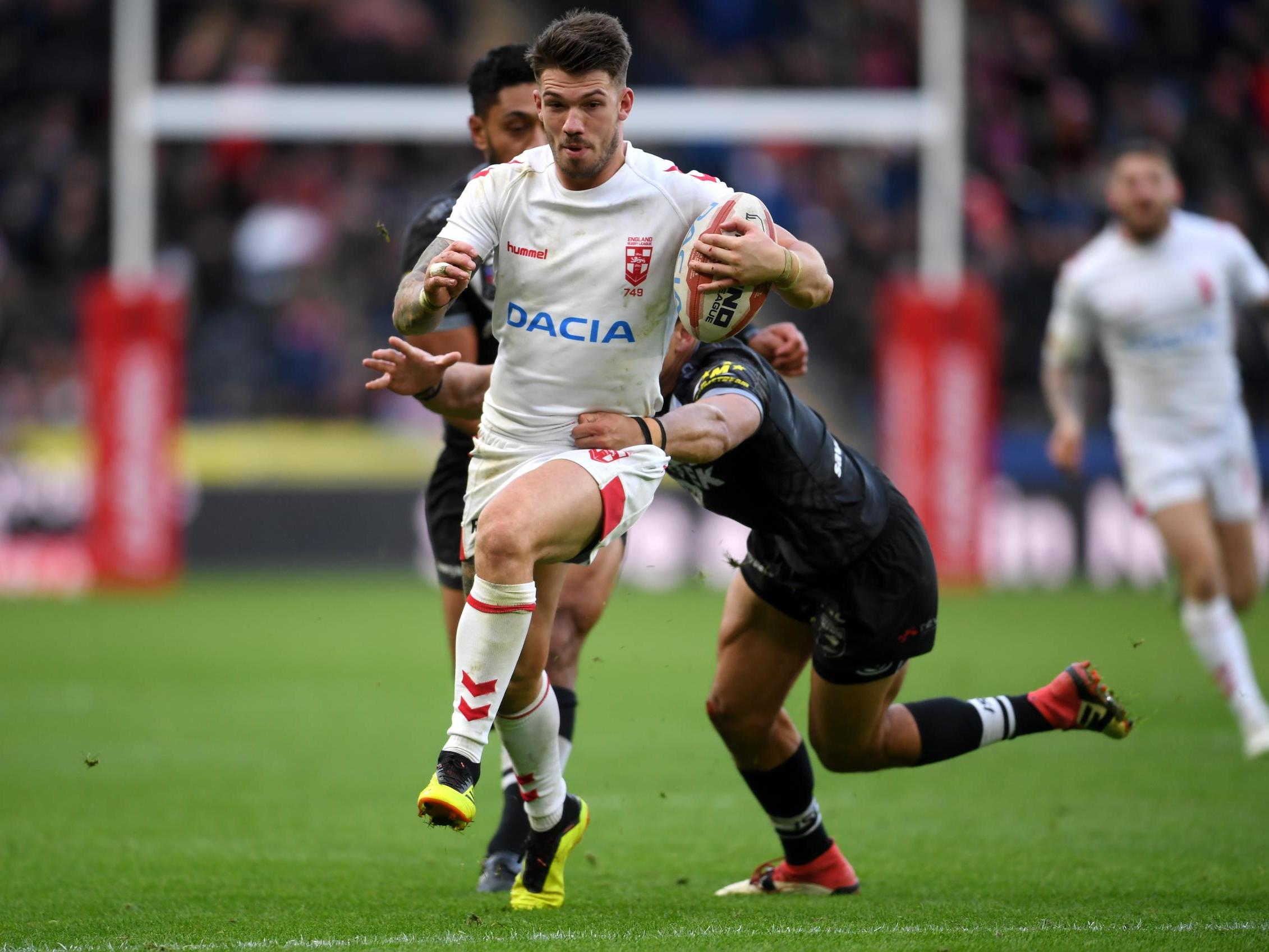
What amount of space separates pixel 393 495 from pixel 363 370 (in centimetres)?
135

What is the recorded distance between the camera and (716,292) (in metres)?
4.64

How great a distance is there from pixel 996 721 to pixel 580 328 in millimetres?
1847

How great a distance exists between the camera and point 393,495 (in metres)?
16.8

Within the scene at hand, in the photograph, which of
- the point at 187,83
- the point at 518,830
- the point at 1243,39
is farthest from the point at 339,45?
the point at 518,830

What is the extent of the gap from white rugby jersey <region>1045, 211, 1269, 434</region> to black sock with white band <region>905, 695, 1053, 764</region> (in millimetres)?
3692

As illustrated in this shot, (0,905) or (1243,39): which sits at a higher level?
(1243,39)

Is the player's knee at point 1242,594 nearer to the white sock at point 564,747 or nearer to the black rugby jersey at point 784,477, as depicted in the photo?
the black rugby jersey at point 784,477

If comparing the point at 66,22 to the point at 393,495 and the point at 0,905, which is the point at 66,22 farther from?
the point at 0,905

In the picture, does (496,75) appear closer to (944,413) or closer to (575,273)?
(575,273)

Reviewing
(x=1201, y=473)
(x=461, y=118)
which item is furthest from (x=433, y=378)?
(x=461, y=118)

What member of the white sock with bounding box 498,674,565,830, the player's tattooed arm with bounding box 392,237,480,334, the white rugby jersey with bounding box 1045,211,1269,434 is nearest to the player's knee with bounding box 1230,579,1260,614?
the white rugby jersey with bounding box 1045,211,1269,434

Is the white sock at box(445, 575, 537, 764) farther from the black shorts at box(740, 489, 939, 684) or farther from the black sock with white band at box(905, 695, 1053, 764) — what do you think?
the black sock with white band at box(905, 695, 1053, 764)

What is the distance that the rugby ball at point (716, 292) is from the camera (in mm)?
4660

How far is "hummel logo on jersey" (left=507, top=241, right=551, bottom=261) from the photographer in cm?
484
